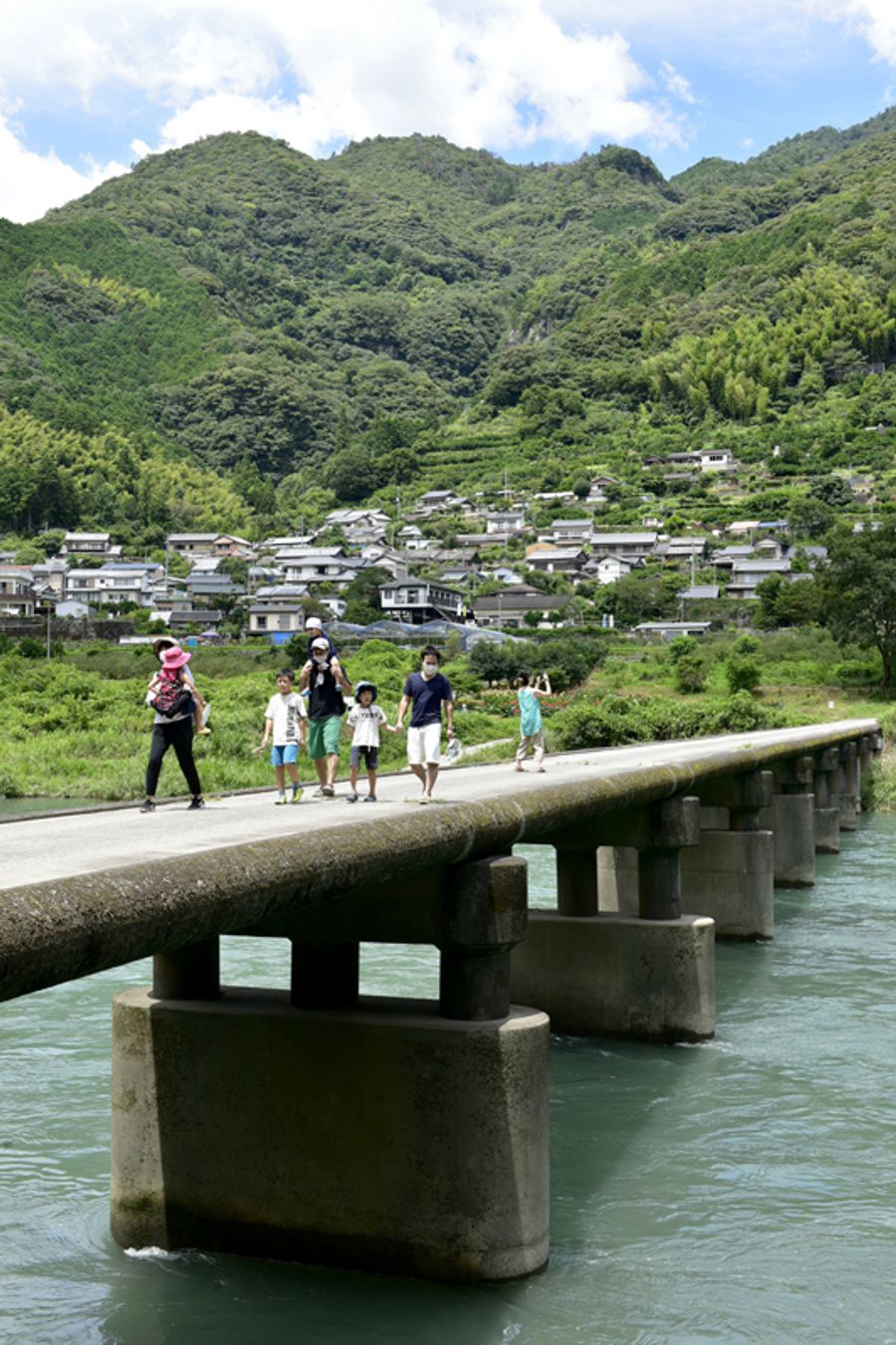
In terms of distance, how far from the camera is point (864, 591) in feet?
184

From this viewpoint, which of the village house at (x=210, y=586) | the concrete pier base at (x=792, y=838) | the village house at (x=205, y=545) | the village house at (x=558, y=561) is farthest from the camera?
the village house at (x=205, y=545)

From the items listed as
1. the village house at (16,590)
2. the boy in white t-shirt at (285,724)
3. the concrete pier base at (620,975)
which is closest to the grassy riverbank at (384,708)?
the boy in white t-shirt at (285,724)

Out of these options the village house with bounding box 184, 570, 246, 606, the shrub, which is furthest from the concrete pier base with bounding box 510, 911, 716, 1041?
the village house with bounding box 184, 570, 246, 606

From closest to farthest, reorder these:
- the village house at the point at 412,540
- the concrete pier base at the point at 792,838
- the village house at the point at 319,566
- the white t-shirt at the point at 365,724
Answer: the white t-shirt at the point at 365,724
the concrete pier base at the point at 792,838
the village house at the point at 319,566
the village house at the point at 412,540

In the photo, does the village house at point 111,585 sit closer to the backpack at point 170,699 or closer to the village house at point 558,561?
the village house at point 558,561

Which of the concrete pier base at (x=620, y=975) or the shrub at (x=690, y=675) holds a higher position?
the shrub at (x=690, y=675)

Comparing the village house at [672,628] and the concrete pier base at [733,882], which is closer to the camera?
the concrete pier base at [733,882]

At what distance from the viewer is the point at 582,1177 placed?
10250 mm

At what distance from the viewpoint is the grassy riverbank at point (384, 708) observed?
38.8m

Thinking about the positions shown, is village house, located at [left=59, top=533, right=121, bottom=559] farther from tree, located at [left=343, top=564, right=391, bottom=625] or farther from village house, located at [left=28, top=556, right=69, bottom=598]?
tree, located at [left=343, top=564, right=391, bottom=625]

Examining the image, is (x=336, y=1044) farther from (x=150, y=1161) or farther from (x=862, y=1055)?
(x=862, y=1055)

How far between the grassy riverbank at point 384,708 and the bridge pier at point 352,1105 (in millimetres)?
20988

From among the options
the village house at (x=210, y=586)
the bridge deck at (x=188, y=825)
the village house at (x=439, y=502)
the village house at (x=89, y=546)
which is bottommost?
the bridge deck at (x=188, y=825)

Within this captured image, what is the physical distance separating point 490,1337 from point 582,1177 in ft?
9.47
